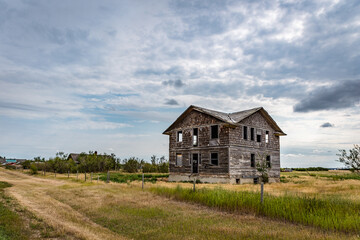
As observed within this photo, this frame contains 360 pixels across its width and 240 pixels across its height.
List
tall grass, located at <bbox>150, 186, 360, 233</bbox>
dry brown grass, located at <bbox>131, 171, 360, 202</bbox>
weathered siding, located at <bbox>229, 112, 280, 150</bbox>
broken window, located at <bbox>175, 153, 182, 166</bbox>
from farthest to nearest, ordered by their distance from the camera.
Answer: broken window, located at <bbox>175, 153, 182, 166</bbox>
weathered siding, located at <bbox>229, 112, 280, 150</bbox>
dry brown grass, located at <bbox>131, 171, 360, 202</bbox>
tall grass, located at <bbox>150, 186, 360, 233</bbox>

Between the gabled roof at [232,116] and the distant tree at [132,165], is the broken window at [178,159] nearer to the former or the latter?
the gabled roof at [232,116]

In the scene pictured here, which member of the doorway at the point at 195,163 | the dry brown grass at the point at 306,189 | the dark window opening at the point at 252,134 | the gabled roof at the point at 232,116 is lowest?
the dry brown grass at the point at 306,189

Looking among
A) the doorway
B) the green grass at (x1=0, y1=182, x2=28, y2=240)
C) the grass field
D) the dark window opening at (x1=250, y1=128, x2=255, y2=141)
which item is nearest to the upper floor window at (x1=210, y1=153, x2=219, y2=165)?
the doorway

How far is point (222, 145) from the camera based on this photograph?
2716 cm

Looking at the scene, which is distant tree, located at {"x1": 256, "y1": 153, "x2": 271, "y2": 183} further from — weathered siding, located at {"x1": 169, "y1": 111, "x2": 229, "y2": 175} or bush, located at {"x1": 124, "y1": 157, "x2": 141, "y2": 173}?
bush, located at {"x1": 124, "y1": 157, "x2": 141, "y2": 173}

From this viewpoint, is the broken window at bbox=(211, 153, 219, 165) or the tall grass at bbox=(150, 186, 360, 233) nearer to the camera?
the tall grass at bbox=(150, 186, 360, 233)

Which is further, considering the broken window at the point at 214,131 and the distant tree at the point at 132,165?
the distant tree at the point at 132,165

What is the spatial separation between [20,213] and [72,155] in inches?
2470

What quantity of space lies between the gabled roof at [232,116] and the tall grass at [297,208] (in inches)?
556

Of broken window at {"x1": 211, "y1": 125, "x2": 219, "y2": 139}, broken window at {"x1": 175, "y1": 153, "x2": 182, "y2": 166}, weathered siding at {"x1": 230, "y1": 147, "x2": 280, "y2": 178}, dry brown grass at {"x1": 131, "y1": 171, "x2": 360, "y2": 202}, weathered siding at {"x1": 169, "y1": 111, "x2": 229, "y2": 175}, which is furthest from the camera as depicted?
broken window at {"x1": 175, "y1": 153, "x2": 182, "y2": 166}

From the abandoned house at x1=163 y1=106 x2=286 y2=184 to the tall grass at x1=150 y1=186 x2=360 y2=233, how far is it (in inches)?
520

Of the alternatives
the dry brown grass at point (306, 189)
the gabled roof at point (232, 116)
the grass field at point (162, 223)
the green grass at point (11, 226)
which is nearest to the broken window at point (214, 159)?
the gabled roof at point (232, 116)

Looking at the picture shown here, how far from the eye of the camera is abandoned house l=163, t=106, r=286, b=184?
27.0 m

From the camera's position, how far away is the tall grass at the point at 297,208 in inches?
355
